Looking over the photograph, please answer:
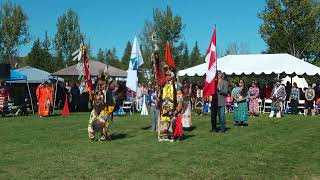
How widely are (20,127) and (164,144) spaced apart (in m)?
7.09

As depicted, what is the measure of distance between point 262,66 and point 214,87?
13.1m

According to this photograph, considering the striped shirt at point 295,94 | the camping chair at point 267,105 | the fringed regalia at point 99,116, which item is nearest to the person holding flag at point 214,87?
the fringed regalia at point 99,116

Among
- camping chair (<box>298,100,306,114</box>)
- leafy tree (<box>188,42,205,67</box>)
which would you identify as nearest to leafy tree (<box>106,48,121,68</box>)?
leafy tree (<box>188,42,205,67</box>)

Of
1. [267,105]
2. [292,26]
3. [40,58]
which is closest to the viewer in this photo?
[267,105]

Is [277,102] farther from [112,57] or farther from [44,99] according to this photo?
[112,57]

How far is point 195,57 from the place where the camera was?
66000mm

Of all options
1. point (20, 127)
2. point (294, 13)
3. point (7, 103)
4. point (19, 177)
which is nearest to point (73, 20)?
point (294, 13)

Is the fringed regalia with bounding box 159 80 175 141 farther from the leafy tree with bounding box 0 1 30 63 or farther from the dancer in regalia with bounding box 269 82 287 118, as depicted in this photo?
the leafy tree with bounding box 0 1 30 63

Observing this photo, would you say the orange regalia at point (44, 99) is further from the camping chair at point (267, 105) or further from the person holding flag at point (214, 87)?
the camping chair at point (267, 105)

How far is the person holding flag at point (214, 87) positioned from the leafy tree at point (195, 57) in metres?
45.5

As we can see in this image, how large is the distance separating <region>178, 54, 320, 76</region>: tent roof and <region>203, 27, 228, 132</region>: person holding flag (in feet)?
37.9

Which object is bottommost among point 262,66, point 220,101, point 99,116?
point 99,116

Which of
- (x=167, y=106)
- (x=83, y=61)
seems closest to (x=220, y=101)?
(x=167, y=106)

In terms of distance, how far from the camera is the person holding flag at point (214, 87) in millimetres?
14688
